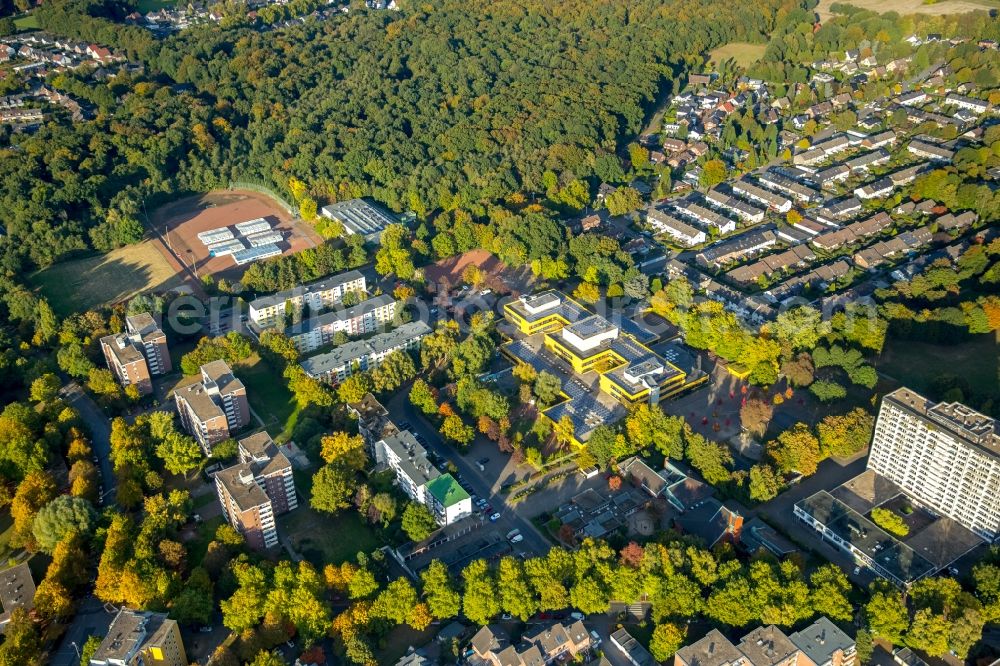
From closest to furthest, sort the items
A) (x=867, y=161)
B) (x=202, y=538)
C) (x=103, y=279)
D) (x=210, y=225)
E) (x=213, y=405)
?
(x=202, y=538), (x=213, y=405), (x=103, y=279), (x=210, y=225), (x=867, y=161)

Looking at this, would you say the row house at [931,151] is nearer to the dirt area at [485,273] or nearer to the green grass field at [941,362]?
the green grass field at [941,362]

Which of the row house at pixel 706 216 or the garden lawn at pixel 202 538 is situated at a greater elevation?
the row house at pixel 706 216

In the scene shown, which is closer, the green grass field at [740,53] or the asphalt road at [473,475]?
the asphalt road at [473,475]

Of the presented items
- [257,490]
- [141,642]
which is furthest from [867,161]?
[141,642]

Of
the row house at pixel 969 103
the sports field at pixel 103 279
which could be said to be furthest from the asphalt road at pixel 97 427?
the row house at pixel 969 103


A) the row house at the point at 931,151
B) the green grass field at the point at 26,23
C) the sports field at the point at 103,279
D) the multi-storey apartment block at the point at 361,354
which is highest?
the green grass field at the point at 26,23

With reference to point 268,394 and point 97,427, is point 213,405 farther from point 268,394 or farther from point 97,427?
point 97,427

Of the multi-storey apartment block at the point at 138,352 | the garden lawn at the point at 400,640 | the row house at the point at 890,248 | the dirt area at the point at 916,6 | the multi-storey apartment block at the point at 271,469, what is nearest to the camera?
the garden lawn at the point at 400,640
